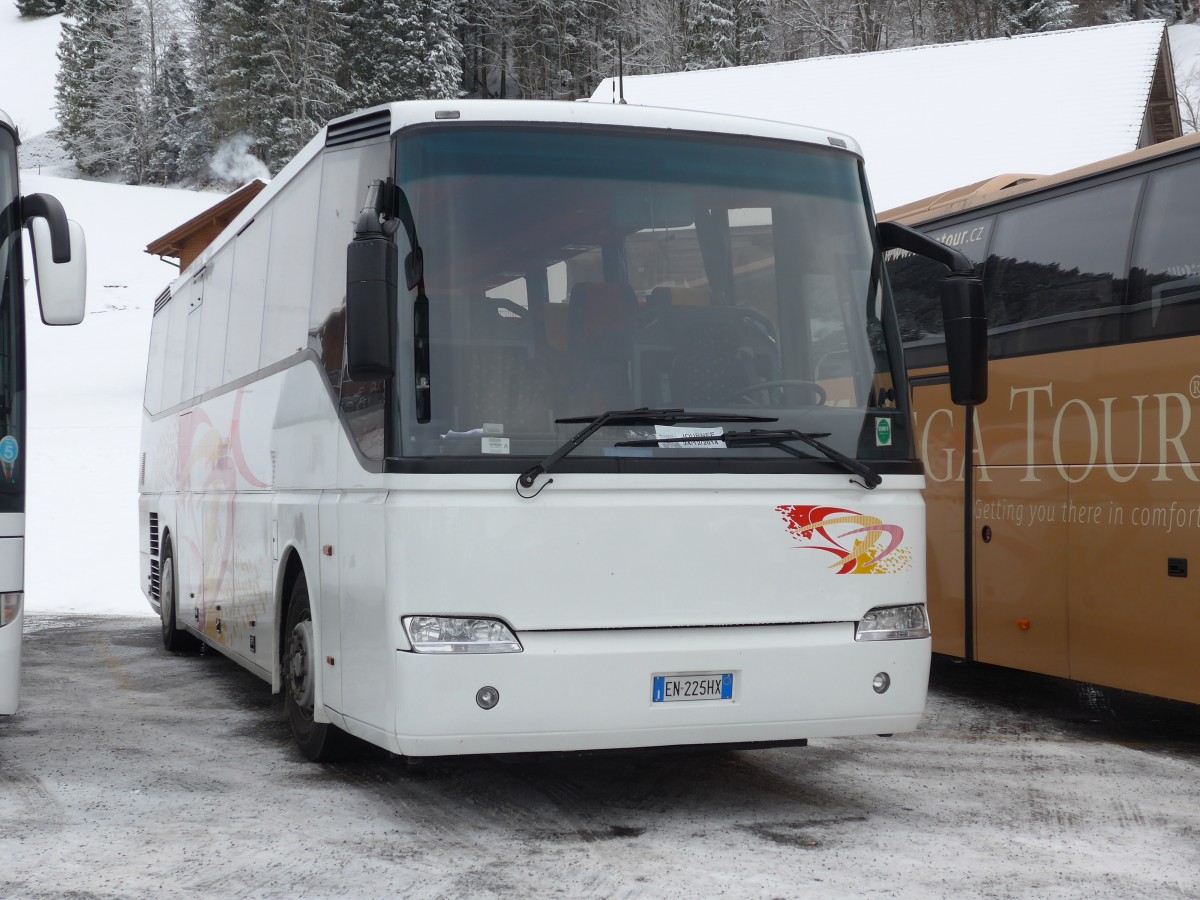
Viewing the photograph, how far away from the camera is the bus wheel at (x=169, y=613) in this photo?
40.7ft

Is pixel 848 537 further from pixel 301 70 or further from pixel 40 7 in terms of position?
pixel 40 7

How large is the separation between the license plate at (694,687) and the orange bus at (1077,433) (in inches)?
117

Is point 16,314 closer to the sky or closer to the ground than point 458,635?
closer to the sky

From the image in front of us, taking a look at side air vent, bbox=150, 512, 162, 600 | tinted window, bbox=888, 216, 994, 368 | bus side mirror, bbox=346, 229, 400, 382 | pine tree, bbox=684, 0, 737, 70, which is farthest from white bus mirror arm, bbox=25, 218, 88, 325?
pine tree, bbox=684, 0, 737, 70

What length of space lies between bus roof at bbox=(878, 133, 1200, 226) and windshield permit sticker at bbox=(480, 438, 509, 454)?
4102mm

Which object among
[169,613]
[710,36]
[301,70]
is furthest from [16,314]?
[301,70]

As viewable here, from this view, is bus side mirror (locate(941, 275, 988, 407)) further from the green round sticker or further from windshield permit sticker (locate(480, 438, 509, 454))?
windshield permit sticker (locate(480, 438, 509, 454))

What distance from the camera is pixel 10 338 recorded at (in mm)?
6969

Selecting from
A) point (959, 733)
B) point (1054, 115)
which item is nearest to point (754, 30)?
point (1054, 115)

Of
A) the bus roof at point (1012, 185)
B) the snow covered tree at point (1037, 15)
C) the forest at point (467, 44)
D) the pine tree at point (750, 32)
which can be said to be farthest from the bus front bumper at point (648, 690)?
the pine tree at point (750, 32)

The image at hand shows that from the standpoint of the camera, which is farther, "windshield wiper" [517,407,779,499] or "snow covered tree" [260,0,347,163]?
"snow covered tree" [260,0,347,163]

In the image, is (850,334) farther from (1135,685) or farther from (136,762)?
(136,762)

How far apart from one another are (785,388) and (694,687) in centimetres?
131

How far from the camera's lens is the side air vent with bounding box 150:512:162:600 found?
13.1 meters
